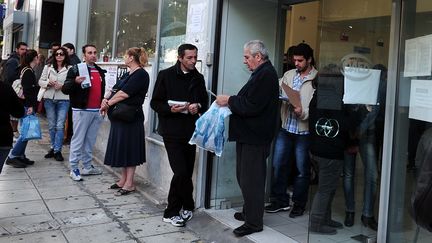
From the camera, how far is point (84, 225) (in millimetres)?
4191

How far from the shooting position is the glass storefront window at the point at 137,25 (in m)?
6.44

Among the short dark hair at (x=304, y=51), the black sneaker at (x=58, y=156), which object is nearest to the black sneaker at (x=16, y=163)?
the black sneaker at (x=58, y=156)

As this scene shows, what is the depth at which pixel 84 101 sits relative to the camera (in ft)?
18.9

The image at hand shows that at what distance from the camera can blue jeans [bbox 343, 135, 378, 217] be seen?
3541mm

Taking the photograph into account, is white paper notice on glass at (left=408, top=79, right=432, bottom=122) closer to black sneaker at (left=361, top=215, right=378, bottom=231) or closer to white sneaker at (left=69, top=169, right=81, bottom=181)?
black sneaker at (left=361, top=215, right=378, bottom=231)

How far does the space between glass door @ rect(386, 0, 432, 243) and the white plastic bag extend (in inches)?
57.0

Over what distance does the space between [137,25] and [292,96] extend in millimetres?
3788

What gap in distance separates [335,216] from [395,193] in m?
0.51

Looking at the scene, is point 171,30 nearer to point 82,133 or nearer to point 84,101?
point 84,101

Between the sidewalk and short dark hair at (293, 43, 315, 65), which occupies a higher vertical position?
Answer: short dark hair at (293, 43, 315, 65)

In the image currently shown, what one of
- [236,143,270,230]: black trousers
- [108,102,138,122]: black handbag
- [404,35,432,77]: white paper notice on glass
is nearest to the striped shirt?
[236,143,270,230]: black trousers

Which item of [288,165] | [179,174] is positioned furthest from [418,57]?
[179,174]

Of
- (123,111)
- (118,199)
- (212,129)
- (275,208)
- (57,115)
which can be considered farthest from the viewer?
(57,115)

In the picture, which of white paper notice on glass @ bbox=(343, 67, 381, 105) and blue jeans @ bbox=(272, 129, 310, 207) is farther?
blue jeans @ bbox=(272, 129, 310, 207)
